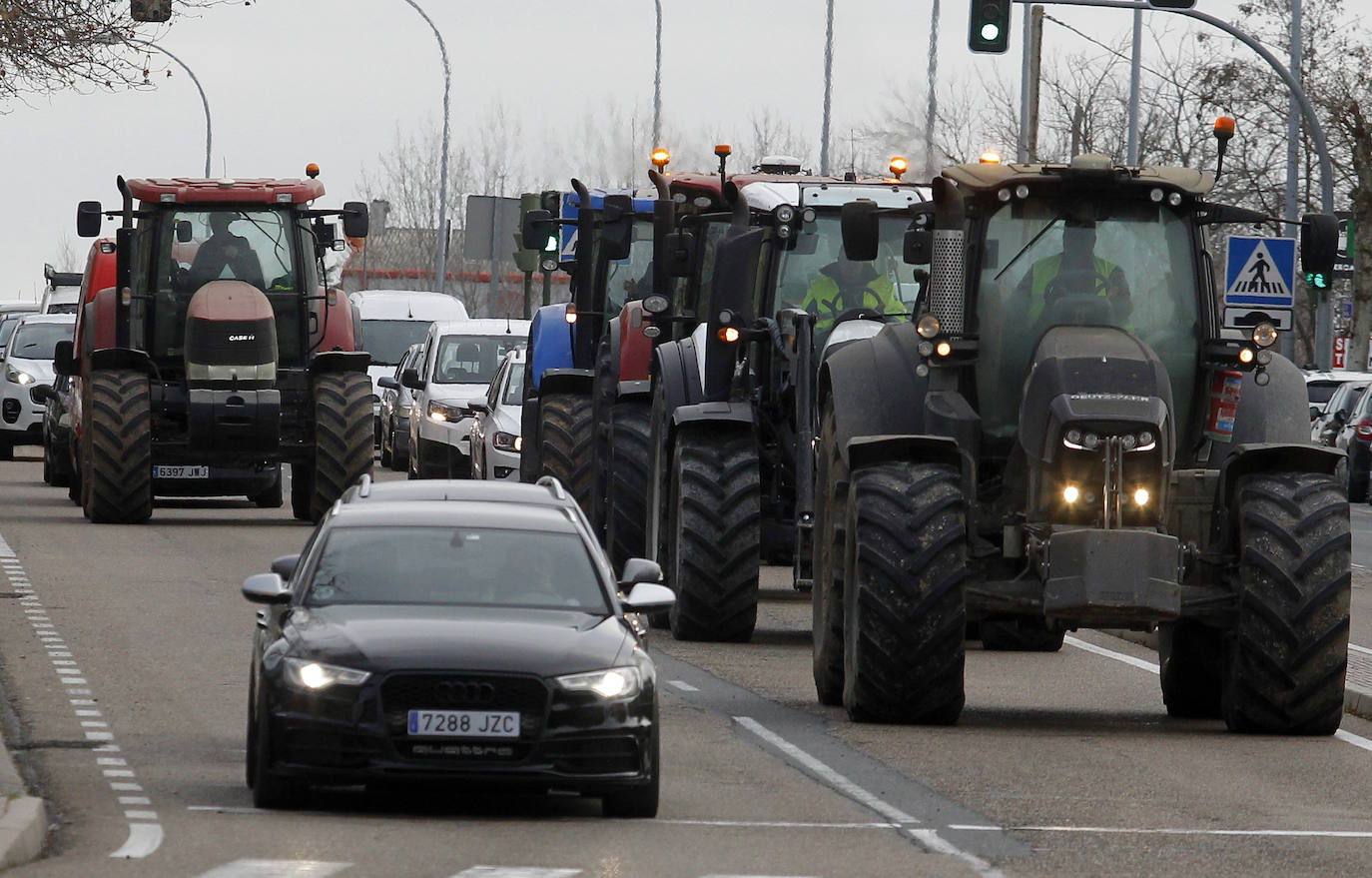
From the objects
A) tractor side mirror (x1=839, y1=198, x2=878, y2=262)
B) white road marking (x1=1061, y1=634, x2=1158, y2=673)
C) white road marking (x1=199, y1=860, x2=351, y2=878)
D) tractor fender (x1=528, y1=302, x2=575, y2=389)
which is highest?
tractor side mirror (x1=839, y1=198, x2=878, y2=262)

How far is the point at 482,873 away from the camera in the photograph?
8.98 m

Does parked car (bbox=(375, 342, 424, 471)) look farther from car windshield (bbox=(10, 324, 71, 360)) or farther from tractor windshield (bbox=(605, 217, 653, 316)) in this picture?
tractor windshield (bbox=(605, 217, 653, 316))

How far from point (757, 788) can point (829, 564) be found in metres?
2.86

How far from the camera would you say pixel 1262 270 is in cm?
2372

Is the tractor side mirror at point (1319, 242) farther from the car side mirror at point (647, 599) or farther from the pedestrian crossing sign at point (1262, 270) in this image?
the pedestrian crossing sign at point (1262, 270)

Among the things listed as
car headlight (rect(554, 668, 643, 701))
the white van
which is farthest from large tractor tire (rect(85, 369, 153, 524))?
the white van

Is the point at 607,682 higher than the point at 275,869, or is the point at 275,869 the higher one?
the point at 607,682

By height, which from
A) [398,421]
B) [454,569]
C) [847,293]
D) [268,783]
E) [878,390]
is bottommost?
[398,421]

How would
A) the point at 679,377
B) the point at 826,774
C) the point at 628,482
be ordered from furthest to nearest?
the point at 628,482 → the point at 679,377 → the point at 826,774

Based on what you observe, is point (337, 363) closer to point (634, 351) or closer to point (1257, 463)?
point (634, 351)

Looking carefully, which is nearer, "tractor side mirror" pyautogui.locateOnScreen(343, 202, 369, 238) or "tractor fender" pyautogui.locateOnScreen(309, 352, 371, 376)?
"tractor fender" pyautogui.locateOnScreen(309, 352, 371, 376)

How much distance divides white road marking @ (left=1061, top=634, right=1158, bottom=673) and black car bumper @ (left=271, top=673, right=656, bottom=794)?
7.11 meters

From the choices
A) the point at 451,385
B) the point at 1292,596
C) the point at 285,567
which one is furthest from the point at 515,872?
the point at 451,385

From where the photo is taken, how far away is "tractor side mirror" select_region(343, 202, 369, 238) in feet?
86.3
